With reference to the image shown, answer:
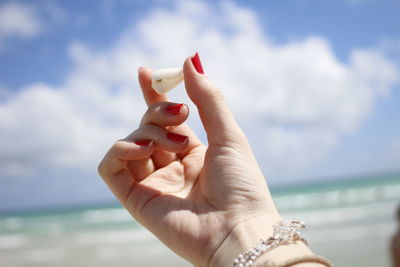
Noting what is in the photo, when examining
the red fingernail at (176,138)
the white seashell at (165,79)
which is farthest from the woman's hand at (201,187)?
the white seashell at (165,79)

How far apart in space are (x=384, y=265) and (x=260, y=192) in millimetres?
6550

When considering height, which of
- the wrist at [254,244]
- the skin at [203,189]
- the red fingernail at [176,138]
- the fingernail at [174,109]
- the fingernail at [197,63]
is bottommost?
the wrist at [254,244]

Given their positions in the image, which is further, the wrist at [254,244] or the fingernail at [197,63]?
the fingernail at [197,63]

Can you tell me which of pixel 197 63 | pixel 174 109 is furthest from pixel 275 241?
pixel 197 63

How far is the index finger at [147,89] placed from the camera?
102 inches

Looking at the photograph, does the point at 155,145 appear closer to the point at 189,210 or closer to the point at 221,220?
the point at 189,210

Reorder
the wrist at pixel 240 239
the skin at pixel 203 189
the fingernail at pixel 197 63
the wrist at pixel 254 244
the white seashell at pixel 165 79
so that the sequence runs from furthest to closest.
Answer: the white seashell at pixel 165 79, the fingernail at pixel 197 63, the skin at pixel 203 189, the wrist at pixel 240 239, the wrist at pixel 254 244

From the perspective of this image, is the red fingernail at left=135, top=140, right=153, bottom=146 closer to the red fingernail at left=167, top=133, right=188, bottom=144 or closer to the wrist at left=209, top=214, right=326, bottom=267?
the red fingernail at left=167, top=133, right=188, bottom=144

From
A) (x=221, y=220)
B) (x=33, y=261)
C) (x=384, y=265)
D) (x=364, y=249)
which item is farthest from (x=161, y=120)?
(x=33, y=261)

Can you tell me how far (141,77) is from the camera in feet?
8.55

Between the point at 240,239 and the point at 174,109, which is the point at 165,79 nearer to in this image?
the point at 174,109

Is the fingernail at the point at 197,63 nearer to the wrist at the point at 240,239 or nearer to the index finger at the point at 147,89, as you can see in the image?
the index finger at the point at 147,89

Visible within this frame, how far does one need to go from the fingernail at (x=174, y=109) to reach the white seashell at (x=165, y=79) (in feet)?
0.51

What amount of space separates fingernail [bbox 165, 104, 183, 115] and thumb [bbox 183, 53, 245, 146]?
147 millimetres
